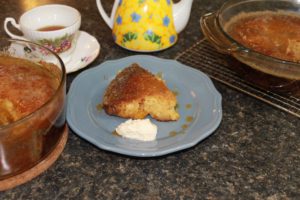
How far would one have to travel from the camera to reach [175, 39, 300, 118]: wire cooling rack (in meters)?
0.90

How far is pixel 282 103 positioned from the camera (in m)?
0.90

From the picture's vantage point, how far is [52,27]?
1060 mm

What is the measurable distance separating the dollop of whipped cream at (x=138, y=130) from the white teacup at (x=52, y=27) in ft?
1.13

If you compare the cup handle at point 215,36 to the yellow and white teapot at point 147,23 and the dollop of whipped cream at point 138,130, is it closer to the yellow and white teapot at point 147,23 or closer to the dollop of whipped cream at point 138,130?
the yellow and white teapot at point 147,23

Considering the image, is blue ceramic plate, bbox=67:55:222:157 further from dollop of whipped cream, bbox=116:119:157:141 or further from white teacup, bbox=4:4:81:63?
white teacup, bbox=4:4:81:63

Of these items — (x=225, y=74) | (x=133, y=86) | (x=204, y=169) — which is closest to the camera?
(x=204, y=169)

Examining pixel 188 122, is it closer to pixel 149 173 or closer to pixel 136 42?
pixel 149 173

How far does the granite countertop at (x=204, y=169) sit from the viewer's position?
0.69m

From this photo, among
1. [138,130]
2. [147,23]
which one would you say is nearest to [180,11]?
[147,23]

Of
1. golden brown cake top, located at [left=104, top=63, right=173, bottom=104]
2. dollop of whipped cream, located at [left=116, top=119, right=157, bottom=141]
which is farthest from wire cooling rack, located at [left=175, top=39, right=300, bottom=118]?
dollop of whipped cream, located at [left=116, top=119, right=157, bottom=141]

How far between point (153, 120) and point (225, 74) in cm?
28

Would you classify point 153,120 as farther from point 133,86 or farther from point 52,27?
point 52,27

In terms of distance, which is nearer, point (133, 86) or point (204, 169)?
point (204, 169)

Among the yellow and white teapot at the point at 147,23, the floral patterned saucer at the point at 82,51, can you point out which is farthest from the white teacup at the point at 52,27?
the yellow and white teapot at the point at 147,23
